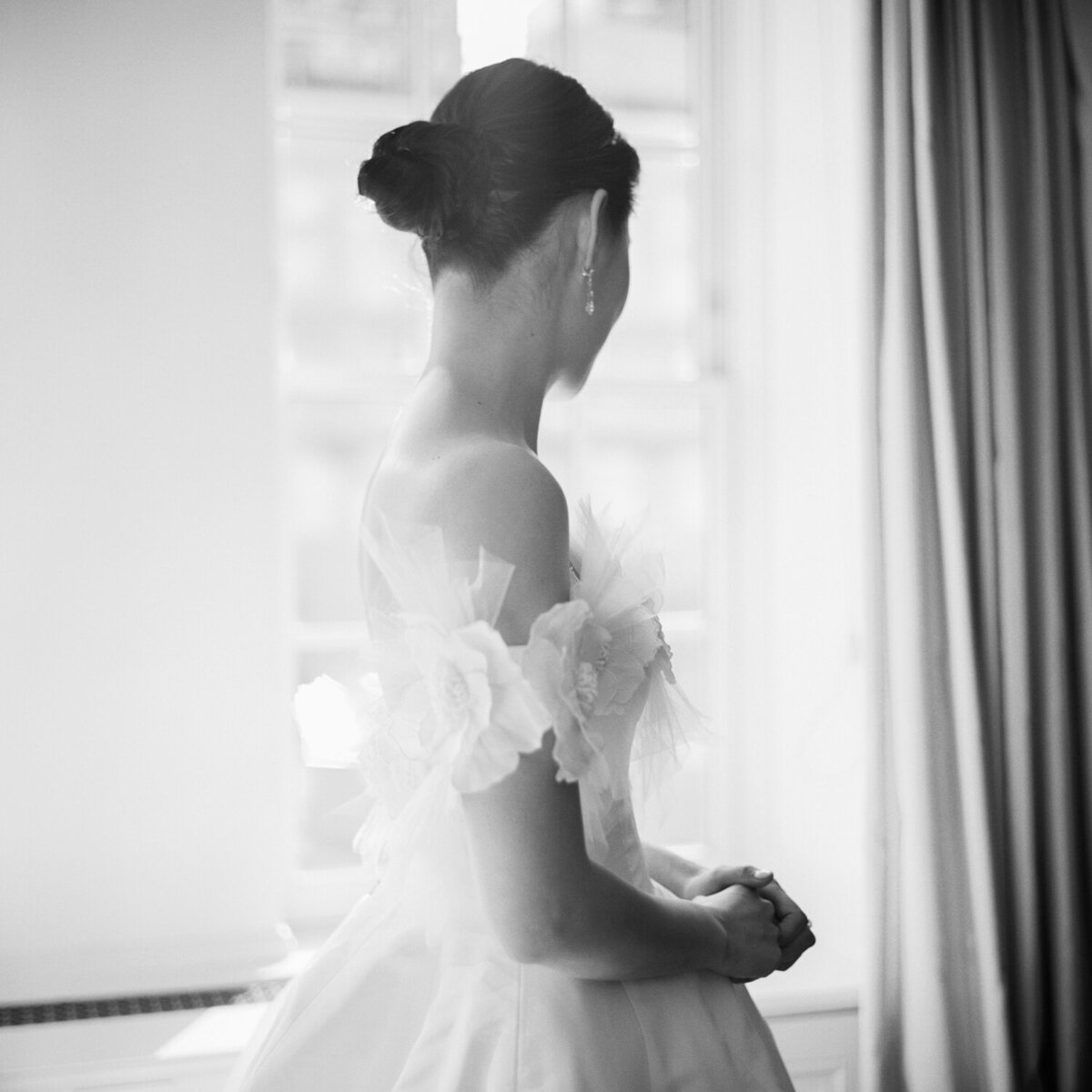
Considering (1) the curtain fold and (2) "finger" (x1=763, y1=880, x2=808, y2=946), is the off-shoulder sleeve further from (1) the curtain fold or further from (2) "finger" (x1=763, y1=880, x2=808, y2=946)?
(1) the curtain fold

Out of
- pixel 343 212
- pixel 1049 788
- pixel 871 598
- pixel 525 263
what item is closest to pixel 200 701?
pixel 343 212

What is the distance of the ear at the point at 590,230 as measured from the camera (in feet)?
3.28

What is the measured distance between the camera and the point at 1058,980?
1.89 meters

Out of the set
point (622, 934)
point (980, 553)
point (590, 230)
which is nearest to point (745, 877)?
point (622, 934)

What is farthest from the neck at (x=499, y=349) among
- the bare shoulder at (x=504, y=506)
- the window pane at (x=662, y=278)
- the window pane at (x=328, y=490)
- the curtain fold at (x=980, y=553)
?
the window pane at (x=662, y=278)

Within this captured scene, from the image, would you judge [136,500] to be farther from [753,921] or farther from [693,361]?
[753,921]

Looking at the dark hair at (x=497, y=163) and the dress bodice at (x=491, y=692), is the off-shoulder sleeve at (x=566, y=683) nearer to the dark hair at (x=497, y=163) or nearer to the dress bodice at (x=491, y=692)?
the dress bodice at (x=491, y=692)

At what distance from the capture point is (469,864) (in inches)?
38.6

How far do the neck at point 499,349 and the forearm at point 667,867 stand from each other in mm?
479

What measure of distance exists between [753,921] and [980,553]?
110 cm

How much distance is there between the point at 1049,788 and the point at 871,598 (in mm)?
434

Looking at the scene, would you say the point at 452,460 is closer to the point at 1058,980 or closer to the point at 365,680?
the point at 365,680

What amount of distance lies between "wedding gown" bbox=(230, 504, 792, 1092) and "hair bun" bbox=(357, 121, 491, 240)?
11.1 inches

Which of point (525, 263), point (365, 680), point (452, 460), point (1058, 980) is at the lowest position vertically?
point (1058, 980)
